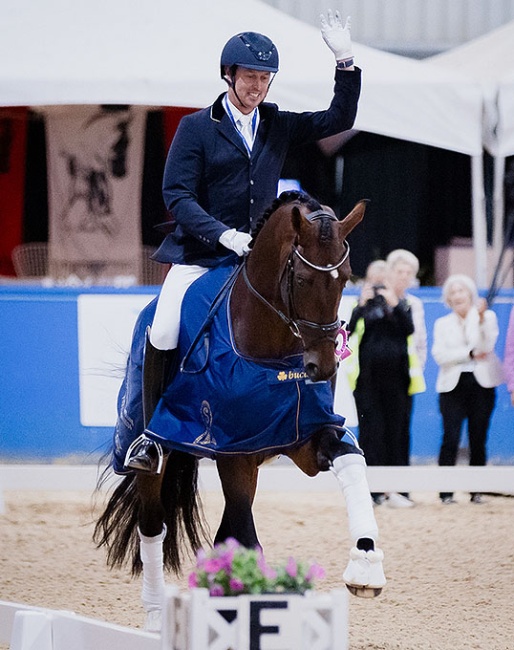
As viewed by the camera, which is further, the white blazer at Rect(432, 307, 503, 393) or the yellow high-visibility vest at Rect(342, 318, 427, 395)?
the white blazer at Rect(432, 307, 503, 393)

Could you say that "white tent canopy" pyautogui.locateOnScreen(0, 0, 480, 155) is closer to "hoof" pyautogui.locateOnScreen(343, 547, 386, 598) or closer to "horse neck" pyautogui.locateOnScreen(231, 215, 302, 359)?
"horse neck" pyautogui.locateOnScreen(231, 215, 302, 359)

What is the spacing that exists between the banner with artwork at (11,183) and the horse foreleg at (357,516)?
8.53 m

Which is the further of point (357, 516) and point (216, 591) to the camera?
point (357, 516)

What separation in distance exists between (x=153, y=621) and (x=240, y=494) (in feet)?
2.84

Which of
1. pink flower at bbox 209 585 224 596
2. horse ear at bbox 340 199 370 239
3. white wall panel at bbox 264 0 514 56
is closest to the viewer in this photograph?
pink flower at bbox 209 585 224 596

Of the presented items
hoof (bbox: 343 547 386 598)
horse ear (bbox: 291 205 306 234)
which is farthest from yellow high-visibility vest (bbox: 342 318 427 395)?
hoof (bbox: 343 547 386 598)

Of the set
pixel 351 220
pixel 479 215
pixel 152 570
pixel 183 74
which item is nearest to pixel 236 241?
pixel 351 220

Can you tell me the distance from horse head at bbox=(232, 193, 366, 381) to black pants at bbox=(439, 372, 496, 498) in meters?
4.29

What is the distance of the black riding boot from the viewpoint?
14.9ft

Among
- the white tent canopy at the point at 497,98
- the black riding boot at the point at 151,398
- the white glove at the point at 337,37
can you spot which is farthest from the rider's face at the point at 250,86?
the white tent canopy at the point at 497,98

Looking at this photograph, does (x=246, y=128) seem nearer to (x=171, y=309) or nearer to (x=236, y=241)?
(x=236, y=241)

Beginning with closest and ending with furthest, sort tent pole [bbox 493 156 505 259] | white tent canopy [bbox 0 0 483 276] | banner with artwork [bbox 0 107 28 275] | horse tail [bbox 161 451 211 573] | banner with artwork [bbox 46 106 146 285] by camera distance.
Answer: horse tail [bbox 161 451 211 573] < white tent canopy [bbox 0 0 483 276] < tent pole [bbox 493 156 505 259] < banner with artwork [bbox 46 106 146 285] < banner with artwork [bbox 0 107 28 275]

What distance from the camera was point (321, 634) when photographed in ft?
10.2

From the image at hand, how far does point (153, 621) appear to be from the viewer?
488cm
